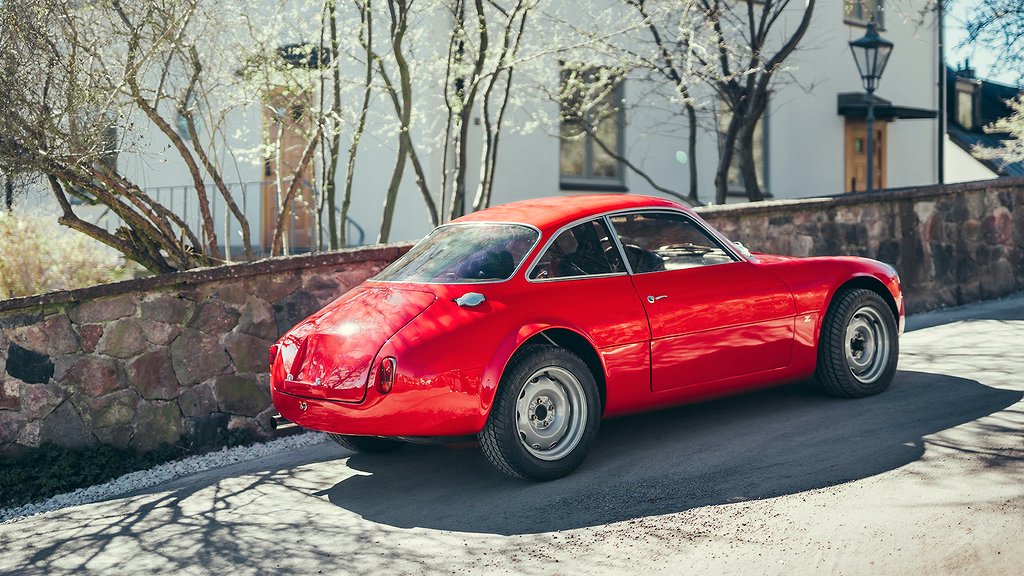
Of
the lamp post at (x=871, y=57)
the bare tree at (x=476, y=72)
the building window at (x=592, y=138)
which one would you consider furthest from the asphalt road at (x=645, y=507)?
the building window at (x=592, y=138)

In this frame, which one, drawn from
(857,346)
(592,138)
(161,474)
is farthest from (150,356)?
(592,138)

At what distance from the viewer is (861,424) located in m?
6.52

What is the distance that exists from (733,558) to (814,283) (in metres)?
2.99

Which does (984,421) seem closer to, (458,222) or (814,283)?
(814,283)

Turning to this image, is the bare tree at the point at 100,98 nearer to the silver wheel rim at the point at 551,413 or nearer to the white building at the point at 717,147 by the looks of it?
the white building at the point at 717,147

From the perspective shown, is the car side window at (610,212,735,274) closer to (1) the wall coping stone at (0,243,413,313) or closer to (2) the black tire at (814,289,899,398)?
(2) the black tire at (814,289,899,398)

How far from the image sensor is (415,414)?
5469mm

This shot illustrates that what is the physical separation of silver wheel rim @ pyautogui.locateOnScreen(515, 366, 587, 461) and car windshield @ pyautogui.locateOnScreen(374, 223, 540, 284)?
63 centimetres

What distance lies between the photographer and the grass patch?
22.0ft

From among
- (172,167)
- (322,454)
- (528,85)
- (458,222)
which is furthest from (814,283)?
(172,167)

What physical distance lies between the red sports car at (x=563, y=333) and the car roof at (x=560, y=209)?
0.02 meters

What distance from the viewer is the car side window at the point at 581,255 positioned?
20.2 ft

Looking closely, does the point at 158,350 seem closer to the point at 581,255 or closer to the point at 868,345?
the point at 581,255

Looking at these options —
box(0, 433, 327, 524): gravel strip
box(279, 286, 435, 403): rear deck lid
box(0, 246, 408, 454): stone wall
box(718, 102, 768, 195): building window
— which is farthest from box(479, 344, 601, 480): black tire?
box(718, 102, 768, 195): building window
